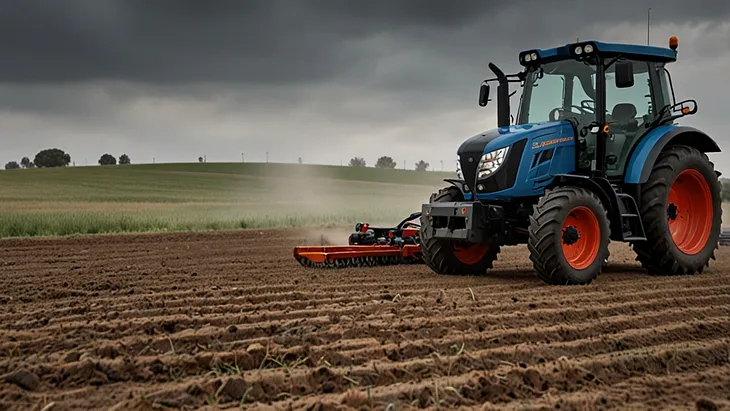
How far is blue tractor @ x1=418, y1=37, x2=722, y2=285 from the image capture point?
360 inches

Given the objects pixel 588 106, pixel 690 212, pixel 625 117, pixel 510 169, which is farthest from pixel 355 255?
pixel 690 212

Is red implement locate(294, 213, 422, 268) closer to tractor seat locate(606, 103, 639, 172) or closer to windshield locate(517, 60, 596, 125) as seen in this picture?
windshield locate(517, 60, 596, 125)

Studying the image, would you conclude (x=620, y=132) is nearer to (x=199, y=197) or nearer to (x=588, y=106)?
(x=588, y=106)

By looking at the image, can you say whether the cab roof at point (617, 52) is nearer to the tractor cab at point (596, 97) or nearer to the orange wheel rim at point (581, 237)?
the tractor cab at point (596, 97)

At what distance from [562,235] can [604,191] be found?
968 mm

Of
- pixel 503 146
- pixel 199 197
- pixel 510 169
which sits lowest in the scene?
pixel 199 197

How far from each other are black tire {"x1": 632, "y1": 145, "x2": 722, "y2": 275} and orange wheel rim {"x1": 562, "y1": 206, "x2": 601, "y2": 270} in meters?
1.10

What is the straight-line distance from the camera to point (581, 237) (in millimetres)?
9258

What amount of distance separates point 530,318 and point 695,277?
4.11 meters

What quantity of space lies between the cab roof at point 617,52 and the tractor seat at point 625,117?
2.09ft

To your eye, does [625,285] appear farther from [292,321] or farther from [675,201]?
[292,321]

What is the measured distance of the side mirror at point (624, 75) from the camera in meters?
8.99

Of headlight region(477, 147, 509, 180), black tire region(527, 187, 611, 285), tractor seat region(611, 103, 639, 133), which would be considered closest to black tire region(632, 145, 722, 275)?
tractor seat region(611, 103, 639, 133)

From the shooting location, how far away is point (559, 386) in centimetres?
489
